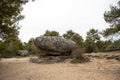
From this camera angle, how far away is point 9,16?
1600cm

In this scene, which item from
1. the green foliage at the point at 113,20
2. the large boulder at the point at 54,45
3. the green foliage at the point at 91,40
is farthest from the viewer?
the green foliage at the point at 91,40

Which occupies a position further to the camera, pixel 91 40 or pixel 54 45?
pixel 91 40

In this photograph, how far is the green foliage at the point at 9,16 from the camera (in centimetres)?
1505

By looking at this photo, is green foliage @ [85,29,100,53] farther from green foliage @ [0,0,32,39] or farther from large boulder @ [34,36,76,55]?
green foliage @ [0,0,32,39]

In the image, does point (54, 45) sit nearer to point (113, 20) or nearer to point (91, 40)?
point (113, 20)

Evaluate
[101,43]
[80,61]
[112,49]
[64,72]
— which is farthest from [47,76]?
[101,43]

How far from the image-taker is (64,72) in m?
14.9

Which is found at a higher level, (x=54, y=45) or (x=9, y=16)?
(x=9, y=16)

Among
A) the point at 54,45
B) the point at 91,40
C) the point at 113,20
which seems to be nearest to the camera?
the point at 113,20

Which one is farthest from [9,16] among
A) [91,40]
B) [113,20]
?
[91,40]

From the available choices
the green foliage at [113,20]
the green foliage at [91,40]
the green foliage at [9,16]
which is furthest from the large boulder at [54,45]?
the green foliage at [91,40]

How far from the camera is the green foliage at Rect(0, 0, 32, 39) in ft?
49.4

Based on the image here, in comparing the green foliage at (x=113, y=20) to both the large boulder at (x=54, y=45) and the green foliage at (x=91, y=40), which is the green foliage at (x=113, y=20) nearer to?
the large boulder at (x=54, y=45)

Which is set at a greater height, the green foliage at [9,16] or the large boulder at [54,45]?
the green foliage at [9,16]
